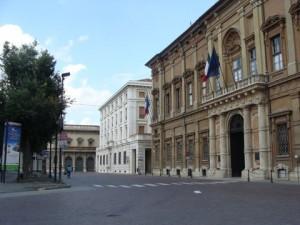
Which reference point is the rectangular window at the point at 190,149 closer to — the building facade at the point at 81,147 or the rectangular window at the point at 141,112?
the rectangular window at the point at 141,112

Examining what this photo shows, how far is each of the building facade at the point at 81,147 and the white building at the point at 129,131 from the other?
22.7m

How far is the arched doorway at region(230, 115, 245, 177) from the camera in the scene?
117 feet

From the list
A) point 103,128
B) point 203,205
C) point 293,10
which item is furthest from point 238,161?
point 103,128

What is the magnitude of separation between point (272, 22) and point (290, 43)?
9.23ft

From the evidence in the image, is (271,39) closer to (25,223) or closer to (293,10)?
(293,10)

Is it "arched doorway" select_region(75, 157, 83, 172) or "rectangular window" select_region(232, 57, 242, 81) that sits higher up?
"rectangular window" select_region(232, 57, 242, 81)

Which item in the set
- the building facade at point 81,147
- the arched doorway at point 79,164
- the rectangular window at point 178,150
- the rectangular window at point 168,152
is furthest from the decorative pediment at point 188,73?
the arched doorway at point 79,164

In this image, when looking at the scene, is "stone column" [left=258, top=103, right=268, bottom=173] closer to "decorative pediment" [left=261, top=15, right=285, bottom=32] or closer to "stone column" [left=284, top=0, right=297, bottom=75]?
"stone column" [left=284, top=0, right=297, bottom=75]

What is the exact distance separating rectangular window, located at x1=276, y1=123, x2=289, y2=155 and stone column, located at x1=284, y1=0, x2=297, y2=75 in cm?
401

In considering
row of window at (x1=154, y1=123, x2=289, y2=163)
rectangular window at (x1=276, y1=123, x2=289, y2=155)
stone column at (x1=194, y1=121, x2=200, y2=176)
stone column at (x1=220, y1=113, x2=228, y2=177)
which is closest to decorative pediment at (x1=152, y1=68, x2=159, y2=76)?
Result: row of window at (x1=154, y1=123, x2=289, y2=163)

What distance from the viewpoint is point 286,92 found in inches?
1133

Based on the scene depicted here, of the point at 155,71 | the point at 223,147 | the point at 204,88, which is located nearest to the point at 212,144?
the point at 223,147

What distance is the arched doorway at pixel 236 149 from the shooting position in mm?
35594

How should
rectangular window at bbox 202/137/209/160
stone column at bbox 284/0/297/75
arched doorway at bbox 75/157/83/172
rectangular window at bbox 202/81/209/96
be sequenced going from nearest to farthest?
stone column at bbox 284/0/297/75 → rectangular window at bbox 202/137/209/160 → rectangular window at bbox 202/81/209/96 → arched doorway at bbox 75/157/83/172
